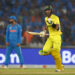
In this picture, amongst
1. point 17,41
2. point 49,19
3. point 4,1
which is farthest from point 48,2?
point 49,19

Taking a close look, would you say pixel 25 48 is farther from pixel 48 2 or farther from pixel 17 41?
pixel 48 2

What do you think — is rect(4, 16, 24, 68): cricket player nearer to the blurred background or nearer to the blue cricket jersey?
the blue cricket jersey

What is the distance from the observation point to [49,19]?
11219 millimetres

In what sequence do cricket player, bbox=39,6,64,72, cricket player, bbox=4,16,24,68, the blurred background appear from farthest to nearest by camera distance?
the blurred background, cricket player, bbox=4,16,24,68, cricket player, bbox=39,6,64,72

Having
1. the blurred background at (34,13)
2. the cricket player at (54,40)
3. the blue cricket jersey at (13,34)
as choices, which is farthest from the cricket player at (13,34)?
the blurred background at (34,13)

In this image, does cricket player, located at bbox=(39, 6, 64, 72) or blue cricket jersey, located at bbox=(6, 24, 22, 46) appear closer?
cricket player, located at bbox=(39, 6, 64, 72)

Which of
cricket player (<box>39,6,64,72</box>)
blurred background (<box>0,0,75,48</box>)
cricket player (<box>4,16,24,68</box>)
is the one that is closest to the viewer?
cricket player (<box>39,6,64,72</box>)

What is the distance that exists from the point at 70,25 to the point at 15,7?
384 cm

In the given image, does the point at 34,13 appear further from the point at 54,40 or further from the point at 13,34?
the point at 54,40

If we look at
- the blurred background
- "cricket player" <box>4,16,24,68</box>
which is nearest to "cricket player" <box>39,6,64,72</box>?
"cricket player" <box>4,16,24,68</box>

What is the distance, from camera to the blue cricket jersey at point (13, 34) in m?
13.9

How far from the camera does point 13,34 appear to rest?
13.9m

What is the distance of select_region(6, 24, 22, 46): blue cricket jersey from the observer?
45.5 ft

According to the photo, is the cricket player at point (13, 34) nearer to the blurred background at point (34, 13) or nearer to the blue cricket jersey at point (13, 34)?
the blue cricket jersey at point (13, 34)
